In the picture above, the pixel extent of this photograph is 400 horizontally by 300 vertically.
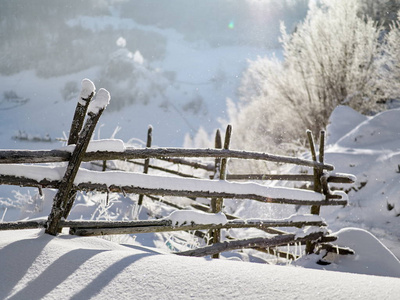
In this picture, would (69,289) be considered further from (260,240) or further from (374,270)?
(374,270)

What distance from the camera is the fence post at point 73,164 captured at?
2025 mm

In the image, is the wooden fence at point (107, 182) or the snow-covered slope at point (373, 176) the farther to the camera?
the snow-covered slope at point (373, 176)

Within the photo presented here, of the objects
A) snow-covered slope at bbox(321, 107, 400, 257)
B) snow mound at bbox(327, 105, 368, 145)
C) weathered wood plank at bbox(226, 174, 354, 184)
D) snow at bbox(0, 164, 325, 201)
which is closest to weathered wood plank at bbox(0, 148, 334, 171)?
snow at bbox(0, 164, 325, 201)

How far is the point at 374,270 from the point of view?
348 cm

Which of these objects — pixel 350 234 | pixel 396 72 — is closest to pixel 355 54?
pixel 396 72

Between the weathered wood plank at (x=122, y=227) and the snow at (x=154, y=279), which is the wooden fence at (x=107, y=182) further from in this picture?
the snow at (x=154, y=279)

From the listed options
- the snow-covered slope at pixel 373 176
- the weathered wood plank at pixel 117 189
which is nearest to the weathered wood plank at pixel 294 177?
the weathered wood plank at pixel 117 189

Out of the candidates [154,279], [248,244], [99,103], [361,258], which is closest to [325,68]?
[361,258]

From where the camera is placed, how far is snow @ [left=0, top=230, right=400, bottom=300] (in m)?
1.28

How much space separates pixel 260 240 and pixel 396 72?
30.8 ft

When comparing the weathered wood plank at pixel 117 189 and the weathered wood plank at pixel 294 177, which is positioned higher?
the weathered wood plank at pixel 294 177

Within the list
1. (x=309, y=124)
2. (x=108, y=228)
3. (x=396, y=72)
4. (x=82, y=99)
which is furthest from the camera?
(x=309, y=124)

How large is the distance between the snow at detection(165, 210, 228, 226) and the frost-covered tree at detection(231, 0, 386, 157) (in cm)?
872

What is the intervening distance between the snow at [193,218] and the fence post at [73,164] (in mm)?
872
